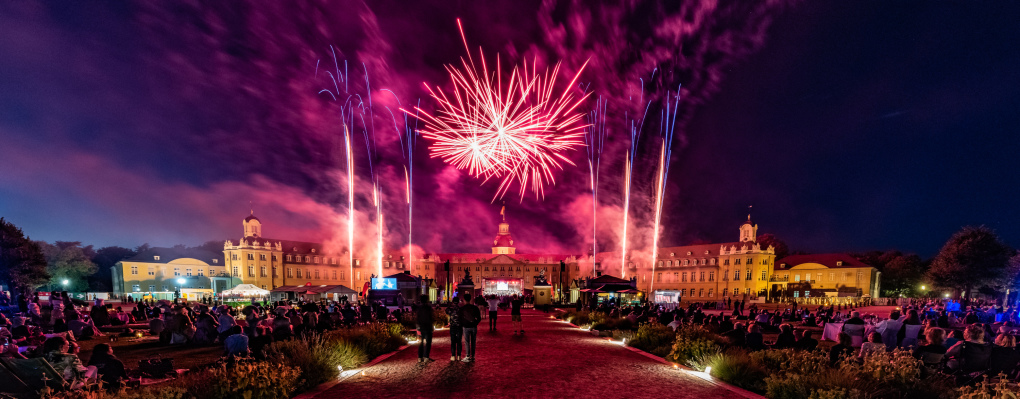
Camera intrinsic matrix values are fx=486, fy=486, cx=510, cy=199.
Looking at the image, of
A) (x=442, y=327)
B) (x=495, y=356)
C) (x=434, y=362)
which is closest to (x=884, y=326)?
(x=495, y=356)

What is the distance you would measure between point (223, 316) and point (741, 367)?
13.7 meters

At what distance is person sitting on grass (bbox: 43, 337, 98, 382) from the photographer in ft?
23.1

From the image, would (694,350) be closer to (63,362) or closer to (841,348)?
(841,348)

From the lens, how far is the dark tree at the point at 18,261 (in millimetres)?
48281

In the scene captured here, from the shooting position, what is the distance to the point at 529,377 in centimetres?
961

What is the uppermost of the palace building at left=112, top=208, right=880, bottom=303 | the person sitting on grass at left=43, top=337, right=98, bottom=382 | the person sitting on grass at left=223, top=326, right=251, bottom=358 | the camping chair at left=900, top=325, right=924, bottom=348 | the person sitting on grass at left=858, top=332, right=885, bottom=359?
the person sitting on grass at left=43, top=337, right=98, bottom=382

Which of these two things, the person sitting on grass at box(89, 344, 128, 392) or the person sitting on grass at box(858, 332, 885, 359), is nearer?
the person sitting on grass at box(89, 344, 128, 392)

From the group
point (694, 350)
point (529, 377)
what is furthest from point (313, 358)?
point (694, 350)

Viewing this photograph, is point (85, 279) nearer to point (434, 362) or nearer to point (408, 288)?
point (408, 288)

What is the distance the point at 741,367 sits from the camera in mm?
8938

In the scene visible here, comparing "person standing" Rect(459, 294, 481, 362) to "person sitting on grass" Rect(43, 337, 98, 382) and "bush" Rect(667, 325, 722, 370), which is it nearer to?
"bush" Rect(667, 325, 722, 370)

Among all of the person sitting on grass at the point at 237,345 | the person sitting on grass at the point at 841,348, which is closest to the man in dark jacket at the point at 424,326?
the person sitting on grass at the point at 237,345

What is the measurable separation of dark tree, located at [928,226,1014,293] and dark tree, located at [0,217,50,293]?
346 feet

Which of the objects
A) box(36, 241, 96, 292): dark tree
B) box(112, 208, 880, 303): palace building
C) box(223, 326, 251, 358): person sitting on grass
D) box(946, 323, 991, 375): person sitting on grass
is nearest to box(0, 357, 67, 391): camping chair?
box(223, 326, 251, 358): person sitting on grass
